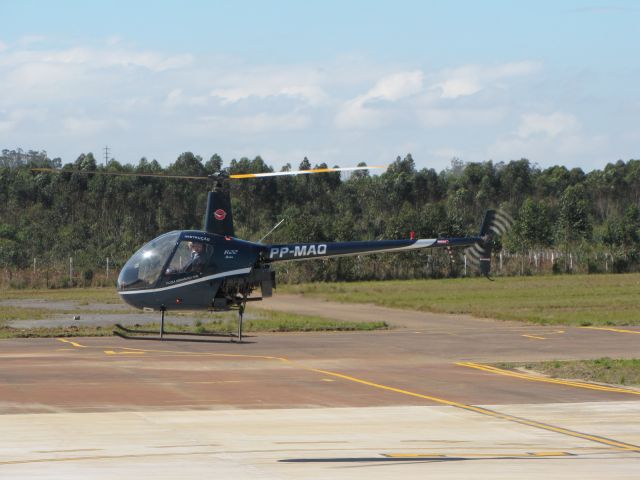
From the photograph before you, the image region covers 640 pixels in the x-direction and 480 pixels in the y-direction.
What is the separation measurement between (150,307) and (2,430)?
10540 mm

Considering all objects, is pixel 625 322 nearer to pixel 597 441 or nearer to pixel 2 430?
pixel 597 441

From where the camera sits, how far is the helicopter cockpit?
29.3m

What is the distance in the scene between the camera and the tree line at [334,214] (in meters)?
73.3

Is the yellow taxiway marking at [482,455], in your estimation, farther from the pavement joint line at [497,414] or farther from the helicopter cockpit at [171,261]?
the helicopter cockpit at [171,261]

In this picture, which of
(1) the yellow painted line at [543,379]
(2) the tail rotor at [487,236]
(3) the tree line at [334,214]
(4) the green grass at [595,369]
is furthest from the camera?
(3) the tree line at [334,214]

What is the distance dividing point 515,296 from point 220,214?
32.8 metres

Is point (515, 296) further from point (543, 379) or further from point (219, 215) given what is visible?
point (219, 215)

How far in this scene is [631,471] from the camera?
15.7 m

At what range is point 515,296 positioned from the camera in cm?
5934

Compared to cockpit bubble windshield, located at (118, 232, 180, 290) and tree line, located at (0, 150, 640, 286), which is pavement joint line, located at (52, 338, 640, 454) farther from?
tree line, located at (0, 150, 640, 286)

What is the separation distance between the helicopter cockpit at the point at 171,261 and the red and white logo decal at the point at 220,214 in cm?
67

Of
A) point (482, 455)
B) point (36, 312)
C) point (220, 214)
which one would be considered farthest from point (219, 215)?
point (36, 312)

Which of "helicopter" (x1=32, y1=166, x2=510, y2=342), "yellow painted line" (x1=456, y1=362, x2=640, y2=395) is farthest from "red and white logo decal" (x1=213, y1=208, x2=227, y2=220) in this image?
"yellow painted line" (x1=456, y1=362, x2=640, y2=395)

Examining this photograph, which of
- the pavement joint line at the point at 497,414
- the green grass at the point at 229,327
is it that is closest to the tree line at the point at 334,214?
the green grass at the point at 229,327
